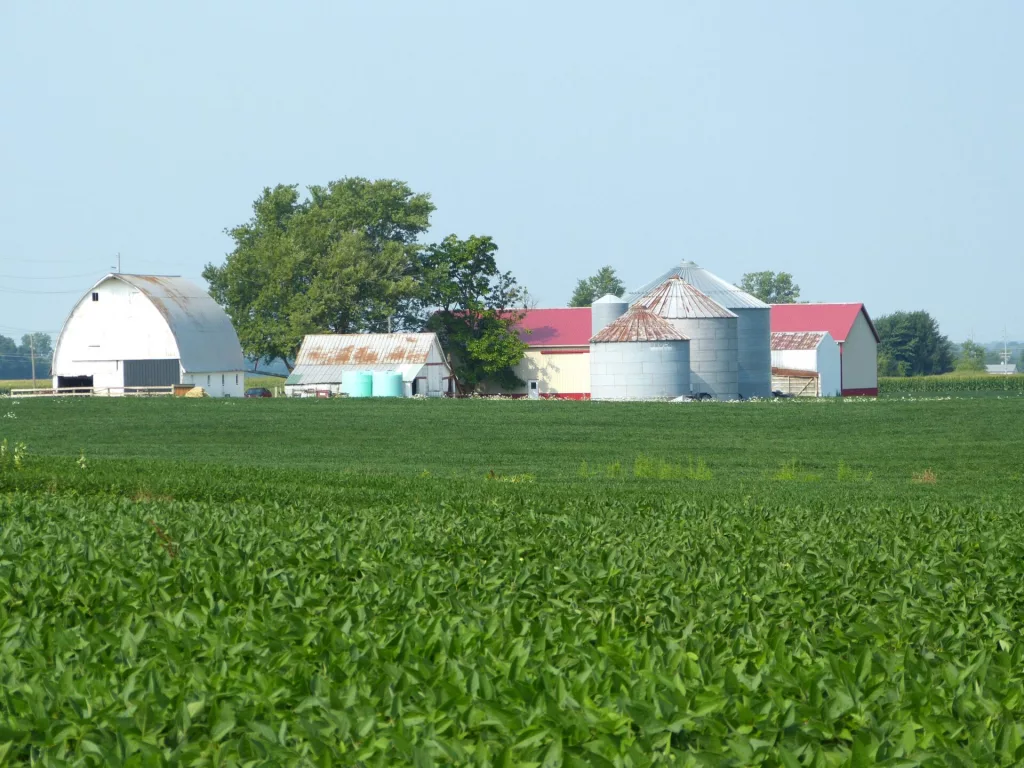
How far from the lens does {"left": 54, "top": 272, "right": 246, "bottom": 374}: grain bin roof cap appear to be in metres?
77.8

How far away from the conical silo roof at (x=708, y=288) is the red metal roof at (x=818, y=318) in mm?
9673

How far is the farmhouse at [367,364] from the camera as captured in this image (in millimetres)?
80000

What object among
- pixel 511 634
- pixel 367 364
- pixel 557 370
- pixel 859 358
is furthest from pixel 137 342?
pixel 511 634

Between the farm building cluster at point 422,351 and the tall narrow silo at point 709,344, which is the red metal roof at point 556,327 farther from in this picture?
the tall narrow silo at point 709,344

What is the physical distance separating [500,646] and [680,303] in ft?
236

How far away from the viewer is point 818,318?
96.0m

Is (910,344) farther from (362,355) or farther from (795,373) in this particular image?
(362,355)

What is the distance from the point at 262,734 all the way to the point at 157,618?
2.74 m

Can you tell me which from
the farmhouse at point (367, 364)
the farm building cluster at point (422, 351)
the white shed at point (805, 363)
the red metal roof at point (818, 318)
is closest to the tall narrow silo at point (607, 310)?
the farm building cluster at point (422, 351)

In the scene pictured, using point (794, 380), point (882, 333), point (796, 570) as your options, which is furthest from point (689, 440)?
point (882, 333)

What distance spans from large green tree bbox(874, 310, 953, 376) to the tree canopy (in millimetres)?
66420

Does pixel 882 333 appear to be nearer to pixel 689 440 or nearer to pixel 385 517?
pixel 689 440

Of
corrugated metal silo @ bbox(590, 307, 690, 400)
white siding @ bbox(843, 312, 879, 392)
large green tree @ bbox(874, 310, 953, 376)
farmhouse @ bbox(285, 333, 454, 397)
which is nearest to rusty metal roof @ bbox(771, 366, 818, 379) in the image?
white siding @ bbox(843, 312, 879, 392)

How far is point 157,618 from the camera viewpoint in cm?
752
